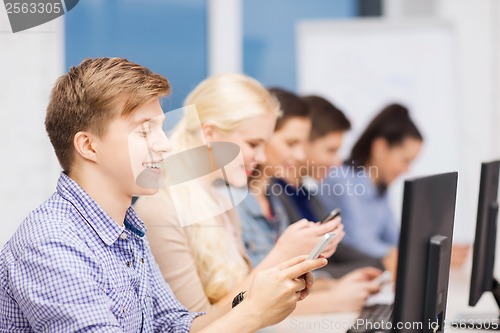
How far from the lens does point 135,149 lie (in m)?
1.42

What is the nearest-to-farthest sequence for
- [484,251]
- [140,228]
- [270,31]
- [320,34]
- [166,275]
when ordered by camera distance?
[140,228] → [166,275] → [484,251] → [320,34] → [270,31]

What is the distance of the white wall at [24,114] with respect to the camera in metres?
2.14

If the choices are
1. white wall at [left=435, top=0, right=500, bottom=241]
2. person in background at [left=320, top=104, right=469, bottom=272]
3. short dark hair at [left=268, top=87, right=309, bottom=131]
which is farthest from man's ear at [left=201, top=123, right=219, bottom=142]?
white wall at [left=435, top=0, right=500, bottom=241]

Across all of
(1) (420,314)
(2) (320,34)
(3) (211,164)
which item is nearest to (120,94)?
(3) (211,164)

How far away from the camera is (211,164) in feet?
6.24

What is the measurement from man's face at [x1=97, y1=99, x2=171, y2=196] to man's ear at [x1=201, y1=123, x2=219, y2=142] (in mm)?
481

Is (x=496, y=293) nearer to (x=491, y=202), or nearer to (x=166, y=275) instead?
(x=491, y=202)

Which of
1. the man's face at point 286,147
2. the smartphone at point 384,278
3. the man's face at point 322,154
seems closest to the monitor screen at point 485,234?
the smartphone at point 384,278

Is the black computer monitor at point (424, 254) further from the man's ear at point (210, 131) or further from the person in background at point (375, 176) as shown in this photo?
Result: the person in background at point (375, 176)

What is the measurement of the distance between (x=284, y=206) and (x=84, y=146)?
1.44 metres

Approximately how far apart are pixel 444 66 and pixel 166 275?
250 centimetres

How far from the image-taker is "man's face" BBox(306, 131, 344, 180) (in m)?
3.23

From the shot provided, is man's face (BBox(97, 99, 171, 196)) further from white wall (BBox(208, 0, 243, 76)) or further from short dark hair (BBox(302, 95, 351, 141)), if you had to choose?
white wall (BBox(208, 0, 243, 76))

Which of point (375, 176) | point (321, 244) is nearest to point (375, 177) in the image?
point (375, 176)
